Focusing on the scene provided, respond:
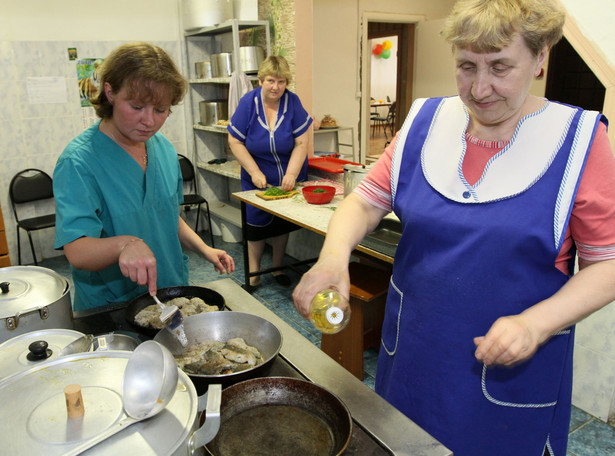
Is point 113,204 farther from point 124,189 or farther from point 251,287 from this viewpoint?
point 251,287

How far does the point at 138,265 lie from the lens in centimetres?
121

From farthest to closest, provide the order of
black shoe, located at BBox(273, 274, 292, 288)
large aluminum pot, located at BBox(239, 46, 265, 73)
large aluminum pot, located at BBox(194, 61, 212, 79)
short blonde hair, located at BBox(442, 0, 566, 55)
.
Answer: large aluminum pot, located at BBox(194, 61, 212, 79), large aluminum pot, located at BBox(239, 46, 265, 73), black shoe, located at BBox(273, 274, 292, 288), short blonde hair, located at BBox(442, 0, 566, 55)

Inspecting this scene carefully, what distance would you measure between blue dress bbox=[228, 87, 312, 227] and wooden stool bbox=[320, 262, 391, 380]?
127cm

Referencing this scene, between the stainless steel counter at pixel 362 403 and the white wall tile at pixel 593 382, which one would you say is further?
the white wall tile at pixel 593 382

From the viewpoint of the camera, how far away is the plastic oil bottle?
0.98 meters

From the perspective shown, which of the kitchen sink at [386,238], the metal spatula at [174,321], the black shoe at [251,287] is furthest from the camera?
the black shoe at [251,287]

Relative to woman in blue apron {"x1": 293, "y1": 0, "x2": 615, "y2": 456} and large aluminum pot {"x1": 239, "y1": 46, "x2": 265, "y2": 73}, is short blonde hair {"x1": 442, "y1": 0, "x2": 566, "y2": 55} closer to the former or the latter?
woman in blue apron {"x1": 293, "y1": 0, "x2": 615, "y2": 456}

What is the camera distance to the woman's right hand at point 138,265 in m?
1.21

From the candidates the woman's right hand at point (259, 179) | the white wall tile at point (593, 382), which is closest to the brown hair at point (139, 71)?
the white wall tile at point (593, 382)

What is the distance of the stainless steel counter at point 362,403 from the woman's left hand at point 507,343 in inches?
7.7

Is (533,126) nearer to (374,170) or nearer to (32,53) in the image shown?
(374,170)

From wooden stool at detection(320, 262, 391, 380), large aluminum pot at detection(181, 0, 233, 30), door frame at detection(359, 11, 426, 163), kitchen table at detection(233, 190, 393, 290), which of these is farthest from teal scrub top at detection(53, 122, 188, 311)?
door frame at detection(359, 11, 426, 163)

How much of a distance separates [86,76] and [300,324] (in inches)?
132

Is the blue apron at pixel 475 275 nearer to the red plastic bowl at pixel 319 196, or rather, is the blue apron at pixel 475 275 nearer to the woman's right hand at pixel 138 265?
the woman's right hand at pixel 138 265
